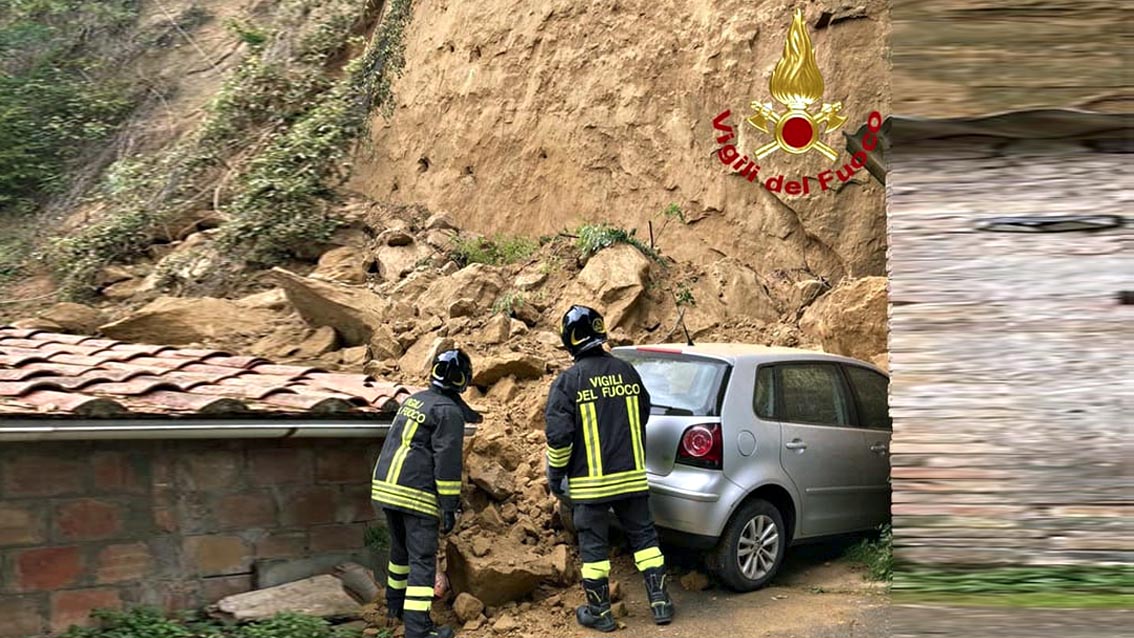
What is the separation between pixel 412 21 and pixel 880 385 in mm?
8707

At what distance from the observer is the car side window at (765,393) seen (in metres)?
6.88

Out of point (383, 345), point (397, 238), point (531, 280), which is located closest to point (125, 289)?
point (397, 238)

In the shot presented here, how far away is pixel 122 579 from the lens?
237 inches

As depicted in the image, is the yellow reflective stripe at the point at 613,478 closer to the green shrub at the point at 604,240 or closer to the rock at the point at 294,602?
the rock at the point at 294,602

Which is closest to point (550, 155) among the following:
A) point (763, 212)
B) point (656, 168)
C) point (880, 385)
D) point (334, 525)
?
point (656, 168)

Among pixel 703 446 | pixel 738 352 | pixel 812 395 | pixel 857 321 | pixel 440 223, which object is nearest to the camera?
pixel 703 446

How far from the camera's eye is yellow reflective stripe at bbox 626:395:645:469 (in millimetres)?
6340

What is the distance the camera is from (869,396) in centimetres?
770

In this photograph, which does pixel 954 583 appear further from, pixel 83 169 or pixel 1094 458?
pixel 83 169

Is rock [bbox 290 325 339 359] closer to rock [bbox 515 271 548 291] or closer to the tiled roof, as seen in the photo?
rock [bbox 515 271 548 291]

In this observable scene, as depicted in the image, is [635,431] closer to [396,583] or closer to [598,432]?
[598,432]

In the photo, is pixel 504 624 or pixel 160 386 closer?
pixel 160 386

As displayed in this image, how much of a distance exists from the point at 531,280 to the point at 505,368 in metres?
1.92

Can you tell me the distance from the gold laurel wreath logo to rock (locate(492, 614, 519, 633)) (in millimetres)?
6454
